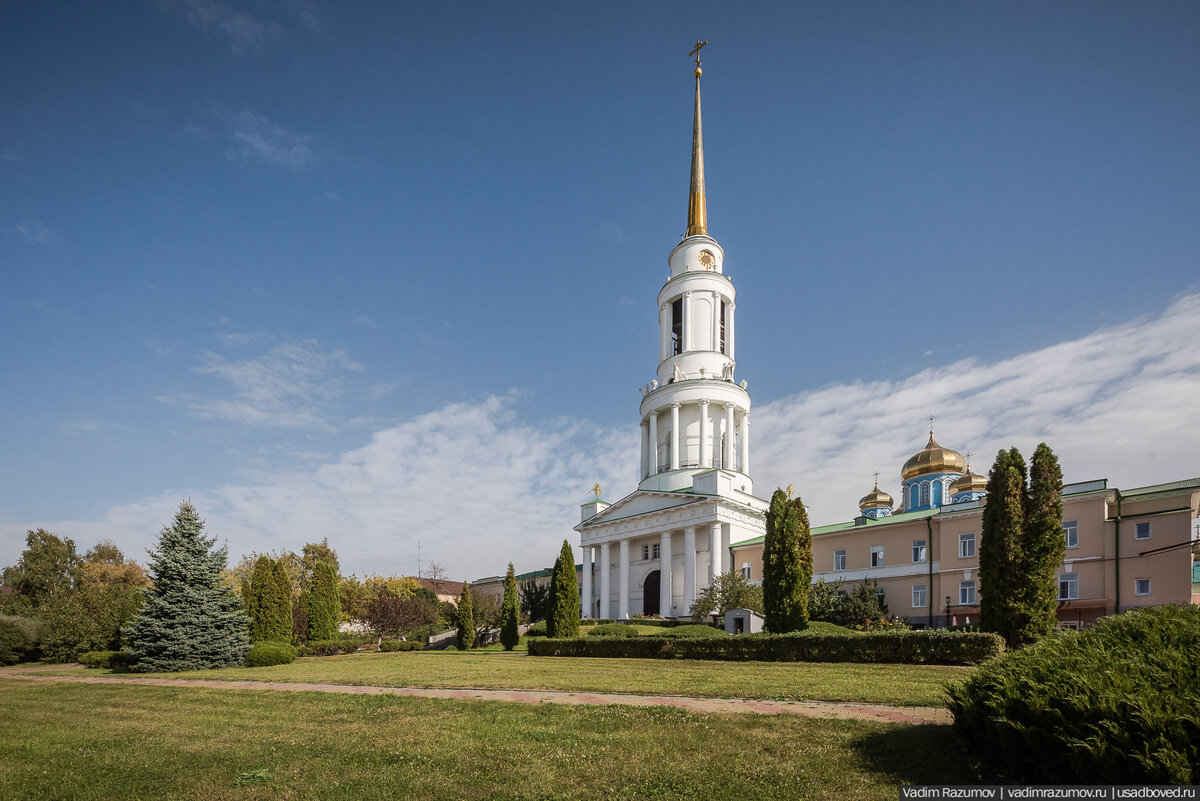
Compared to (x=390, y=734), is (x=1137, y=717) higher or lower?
higher

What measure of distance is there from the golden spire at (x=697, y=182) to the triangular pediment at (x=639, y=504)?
74.7ft

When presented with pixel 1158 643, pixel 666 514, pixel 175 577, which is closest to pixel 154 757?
pixel 1158 643

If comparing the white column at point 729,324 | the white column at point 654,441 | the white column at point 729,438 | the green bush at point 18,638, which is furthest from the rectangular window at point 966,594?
the green bush at point 18,638

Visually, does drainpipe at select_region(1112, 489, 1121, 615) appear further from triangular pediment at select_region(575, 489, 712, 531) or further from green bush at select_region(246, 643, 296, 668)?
green bush at select_region(246, 643, 296, 668)

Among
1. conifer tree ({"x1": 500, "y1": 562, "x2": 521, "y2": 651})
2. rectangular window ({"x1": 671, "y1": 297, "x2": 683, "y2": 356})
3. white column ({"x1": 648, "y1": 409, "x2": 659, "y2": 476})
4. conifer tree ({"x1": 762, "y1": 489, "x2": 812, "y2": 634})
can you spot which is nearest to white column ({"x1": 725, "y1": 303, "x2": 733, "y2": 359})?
rectangular window ({"x1": 671, "y1": 297, "x2": 683, "y2": 356})

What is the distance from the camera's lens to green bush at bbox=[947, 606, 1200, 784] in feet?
16.9

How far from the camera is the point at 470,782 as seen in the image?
6.94 metres

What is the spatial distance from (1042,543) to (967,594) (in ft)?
54.5

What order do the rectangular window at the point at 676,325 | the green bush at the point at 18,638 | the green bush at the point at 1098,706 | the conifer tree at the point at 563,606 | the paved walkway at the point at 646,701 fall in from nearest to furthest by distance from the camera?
the green bush at the point at 1098,706 → the paved walkway at the point at 646,701 → the green bush at the point at 18,638 → the conifer tree at the point at 563,606 → the rectangular window at the point at 676,325

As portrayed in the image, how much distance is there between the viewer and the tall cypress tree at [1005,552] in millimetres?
19656

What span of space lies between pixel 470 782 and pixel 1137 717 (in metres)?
5.83

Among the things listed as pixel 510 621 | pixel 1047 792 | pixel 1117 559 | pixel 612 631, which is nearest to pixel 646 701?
pixel 1047 792

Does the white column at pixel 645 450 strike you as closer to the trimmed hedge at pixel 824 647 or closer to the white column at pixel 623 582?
the white column at pixel 623 582

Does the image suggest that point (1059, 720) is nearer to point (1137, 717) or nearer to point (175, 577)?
point (1137, 717)
